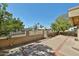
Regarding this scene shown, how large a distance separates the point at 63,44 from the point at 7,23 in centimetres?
104

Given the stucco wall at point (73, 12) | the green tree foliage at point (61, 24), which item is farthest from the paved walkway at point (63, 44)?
the stucco wall at point (73, 12)

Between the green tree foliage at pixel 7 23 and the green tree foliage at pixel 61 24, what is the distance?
58 centimetres

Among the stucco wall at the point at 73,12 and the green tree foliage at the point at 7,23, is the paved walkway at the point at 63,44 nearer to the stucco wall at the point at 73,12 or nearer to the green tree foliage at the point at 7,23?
the stucco wall at the point at 73,12

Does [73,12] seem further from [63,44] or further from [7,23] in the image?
[7,23]

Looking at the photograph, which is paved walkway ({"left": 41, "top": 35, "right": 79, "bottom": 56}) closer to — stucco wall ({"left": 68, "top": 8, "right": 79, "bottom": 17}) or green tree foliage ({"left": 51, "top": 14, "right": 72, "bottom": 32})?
green tree foliage ({"left": 51, "top": 14, "right": 72, "bottom": 32})

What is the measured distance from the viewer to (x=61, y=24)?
3.89m

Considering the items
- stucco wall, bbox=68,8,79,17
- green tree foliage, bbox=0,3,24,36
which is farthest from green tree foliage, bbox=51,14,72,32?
green tree foliage, bbox=0,3,24,36

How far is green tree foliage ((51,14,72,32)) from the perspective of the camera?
A: 12.5ft

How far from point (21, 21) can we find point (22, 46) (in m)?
0.44

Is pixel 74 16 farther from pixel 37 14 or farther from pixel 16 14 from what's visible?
pixel 16 14

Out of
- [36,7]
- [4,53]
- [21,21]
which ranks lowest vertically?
[4,53]

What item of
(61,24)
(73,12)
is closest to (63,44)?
(61,24)

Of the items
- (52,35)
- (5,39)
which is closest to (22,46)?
(5,39)

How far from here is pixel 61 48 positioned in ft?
12.4
